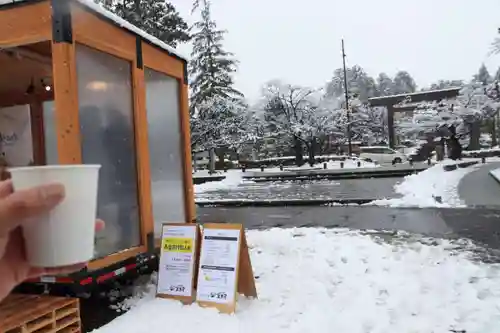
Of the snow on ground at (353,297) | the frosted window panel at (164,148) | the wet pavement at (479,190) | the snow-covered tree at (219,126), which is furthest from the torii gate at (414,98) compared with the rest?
the frosted window panel at (164,148)

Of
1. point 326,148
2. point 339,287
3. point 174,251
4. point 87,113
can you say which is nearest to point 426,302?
point 339,287

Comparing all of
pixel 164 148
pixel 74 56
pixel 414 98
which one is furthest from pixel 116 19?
pixel 414 98

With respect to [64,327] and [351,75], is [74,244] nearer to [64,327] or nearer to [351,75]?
[64,327]

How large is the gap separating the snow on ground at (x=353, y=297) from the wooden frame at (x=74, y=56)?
1.10 m

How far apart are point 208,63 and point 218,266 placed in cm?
3541

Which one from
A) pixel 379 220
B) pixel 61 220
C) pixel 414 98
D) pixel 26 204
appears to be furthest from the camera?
pixel 414 98

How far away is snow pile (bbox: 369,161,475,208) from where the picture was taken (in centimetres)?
1182

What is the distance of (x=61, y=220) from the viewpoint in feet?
3.82

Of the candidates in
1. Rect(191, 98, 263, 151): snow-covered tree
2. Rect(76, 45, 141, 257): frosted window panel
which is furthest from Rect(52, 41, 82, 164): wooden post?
Rect(191, 98, 263, 151): snow-covered tree

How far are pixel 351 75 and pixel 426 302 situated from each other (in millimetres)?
64904

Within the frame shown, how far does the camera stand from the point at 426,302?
4.70 meters

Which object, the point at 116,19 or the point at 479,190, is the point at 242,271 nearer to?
the point at 116,19

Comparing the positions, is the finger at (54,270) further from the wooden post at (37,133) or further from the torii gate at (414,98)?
the torii gate at (414,98)

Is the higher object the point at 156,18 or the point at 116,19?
the point at 156,18
